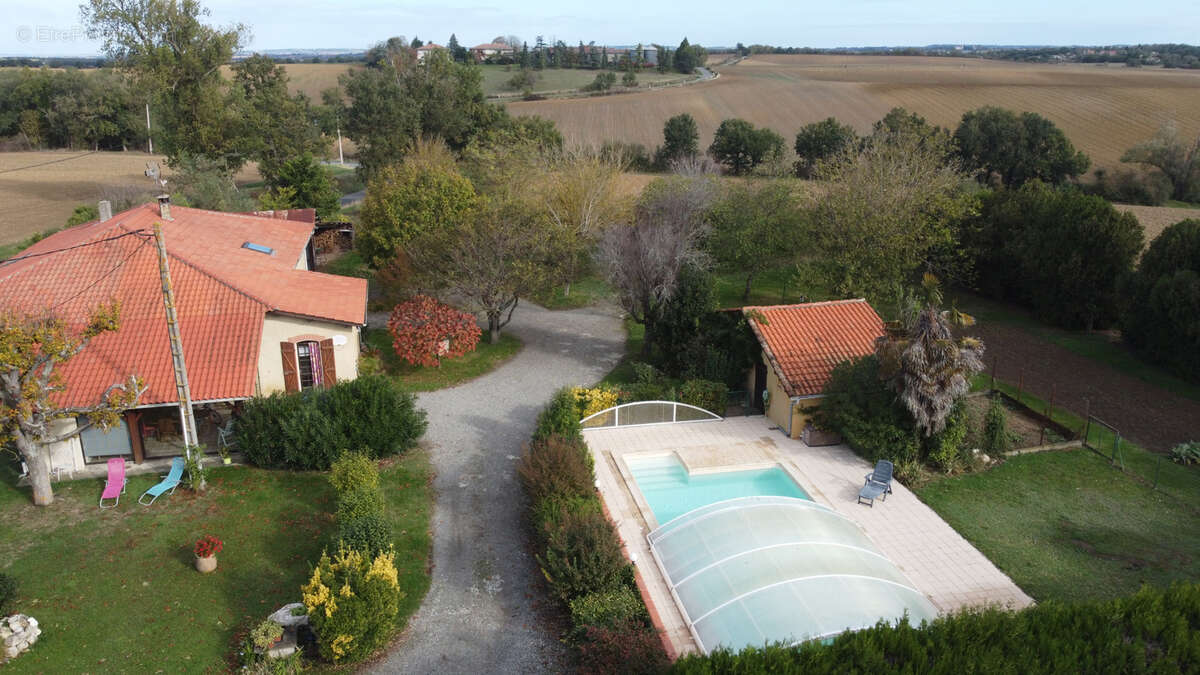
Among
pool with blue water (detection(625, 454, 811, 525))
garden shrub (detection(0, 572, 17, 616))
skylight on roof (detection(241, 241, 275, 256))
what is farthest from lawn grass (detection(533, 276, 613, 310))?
garden shrub (detection(0, 572, 17, 616))

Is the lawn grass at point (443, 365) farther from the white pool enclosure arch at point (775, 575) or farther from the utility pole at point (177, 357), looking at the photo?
the white pool enclosure arch at point (775, 575)

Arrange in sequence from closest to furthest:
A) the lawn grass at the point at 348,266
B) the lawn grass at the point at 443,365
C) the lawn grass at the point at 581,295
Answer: the lawn grass at the point at 443,365 → the lawn grass at the point at 581,295 → the lawn grass at the point at 348,266

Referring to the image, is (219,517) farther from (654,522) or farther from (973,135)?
(973,135)

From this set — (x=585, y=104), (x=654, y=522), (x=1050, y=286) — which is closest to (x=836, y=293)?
(x=1050, y=286)

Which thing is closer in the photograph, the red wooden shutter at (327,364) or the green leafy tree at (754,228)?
the red wooden shutter at (327,364)

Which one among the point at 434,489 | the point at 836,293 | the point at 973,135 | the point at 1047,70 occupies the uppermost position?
the point at 1047,70

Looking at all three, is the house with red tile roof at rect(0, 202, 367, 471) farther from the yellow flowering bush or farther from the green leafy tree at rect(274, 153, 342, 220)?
the green leafy tree at rect(274, 153, 342, 220)

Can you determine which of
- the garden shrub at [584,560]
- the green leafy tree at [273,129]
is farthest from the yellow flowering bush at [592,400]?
the green leafy tree at [273,129]
